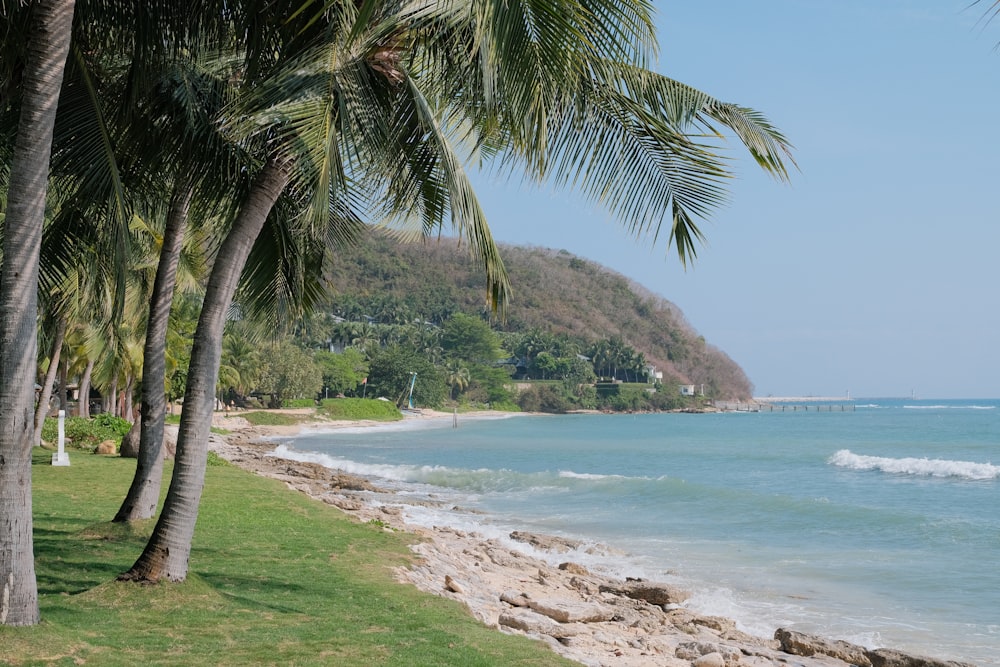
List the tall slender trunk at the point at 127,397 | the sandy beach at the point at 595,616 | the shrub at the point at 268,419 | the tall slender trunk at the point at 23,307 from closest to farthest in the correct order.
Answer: the tall slender trunk at the point at 23,307 → the sandy beach at the point at 595,616 → the tall slender trunk at the point at 127,397 → the shrub at the point at 268,419

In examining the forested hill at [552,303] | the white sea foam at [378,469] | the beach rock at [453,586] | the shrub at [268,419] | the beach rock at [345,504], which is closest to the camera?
the beach rock at [453,586]

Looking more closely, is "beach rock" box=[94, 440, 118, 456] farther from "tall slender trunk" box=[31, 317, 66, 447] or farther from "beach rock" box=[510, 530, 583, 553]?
"beach rock" box=[510, 530, 583, 553]

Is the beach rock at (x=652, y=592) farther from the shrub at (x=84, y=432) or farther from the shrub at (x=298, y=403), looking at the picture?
the shrub at (x=298, y=403)

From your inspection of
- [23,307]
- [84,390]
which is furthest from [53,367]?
[23,307]

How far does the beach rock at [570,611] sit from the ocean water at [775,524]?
212cm

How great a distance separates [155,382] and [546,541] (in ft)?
27.4

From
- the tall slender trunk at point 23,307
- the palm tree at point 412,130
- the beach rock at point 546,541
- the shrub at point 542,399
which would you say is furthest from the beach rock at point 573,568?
the shrub at point 542,399

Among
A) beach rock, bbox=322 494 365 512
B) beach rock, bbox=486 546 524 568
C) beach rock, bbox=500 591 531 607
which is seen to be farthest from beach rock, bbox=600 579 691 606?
beach rock, bbox=322 494 365 512

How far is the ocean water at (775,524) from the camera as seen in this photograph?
11.7m

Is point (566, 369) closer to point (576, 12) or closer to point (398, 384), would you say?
point (398, 384)

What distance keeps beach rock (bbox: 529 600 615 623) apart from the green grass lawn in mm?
1482

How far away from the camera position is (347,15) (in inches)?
230

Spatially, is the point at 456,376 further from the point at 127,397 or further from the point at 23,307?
the point at 23,307

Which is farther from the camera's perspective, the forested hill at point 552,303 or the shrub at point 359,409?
the forested hill at point 552,303
